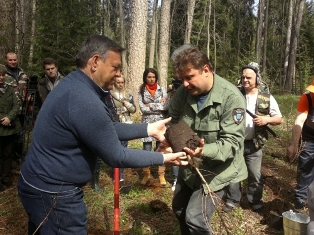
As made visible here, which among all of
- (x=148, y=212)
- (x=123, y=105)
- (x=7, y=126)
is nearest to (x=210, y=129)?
(x=148, y=212)

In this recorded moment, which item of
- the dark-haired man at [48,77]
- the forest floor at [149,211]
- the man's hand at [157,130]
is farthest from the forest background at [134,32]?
the man's hand at [157,130]

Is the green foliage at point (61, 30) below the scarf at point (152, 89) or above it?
above

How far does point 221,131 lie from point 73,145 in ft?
4.10

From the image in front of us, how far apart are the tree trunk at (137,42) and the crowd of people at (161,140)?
16.1 feet

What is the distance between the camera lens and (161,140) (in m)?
2.88

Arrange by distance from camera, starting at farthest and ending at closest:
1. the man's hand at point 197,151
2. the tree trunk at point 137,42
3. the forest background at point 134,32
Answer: the forest background at point 134,32
the tree trunk at point 137,42
the man's hand at point 197,151

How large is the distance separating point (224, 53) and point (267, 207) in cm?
2527

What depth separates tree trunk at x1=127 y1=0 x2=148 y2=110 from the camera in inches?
338

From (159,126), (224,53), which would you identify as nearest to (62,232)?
(159,126)

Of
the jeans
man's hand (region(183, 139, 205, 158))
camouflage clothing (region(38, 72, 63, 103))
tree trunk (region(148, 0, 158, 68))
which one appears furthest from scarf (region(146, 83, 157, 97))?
tree trunk (region(148, 0, 158, 68))

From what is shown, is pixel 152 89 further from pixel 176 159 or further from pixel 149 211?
pixel 176 159

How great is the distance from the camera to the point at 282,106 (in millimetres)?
14773

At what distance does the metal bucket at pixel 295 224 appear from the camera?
11.1ft

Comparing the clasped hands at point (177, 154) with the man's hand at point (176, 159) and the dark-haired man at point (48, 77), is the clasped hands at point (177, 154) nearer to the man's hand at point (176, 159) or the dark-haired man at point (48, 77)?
the man's hand at point (176, 159)
